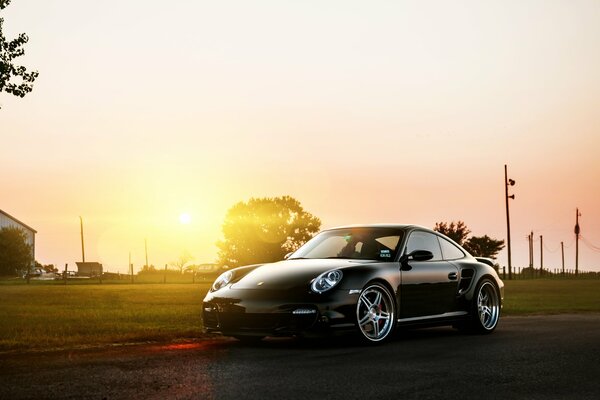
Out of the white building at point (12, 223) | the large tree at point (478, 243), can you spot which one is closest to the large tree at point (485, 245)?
the large tree at point (478, 243)

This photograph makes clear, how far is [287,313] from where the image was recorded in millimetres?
9172

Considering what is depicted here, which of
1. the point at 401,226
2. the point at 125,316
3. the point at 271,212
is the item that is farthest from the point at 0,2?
the point at 271,212

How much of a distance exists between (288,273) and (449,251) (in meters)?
2.93

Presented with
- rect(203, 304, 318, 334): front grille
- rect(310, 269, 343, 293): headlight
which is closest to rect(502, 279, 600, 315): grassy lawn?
rect(310, 269, 343, 293): headlight

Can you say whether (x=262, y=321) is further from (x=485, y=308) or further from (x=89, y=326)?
(x=89, y=326)

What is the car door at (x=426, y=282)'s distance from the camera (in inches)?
407

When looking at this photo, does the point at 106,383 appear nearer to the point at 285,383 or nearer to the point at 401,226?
the point at 285,383

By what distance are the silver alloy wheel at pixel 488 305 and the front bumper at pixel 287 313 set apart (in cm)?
295

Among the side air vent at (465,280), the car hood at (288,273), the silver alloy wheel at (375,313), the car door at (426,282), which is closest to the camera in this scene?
the car hood at (288,273)

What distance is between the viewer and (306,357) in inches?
335

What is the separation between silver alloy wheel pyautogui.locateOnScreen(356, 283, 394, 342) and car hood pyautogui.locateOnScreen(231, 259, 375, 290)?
0.40m

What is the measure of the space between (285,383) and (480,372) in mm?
1931

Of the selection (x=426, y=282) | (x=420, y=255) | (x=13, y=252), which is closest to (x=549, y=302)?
(x=426, y=282)

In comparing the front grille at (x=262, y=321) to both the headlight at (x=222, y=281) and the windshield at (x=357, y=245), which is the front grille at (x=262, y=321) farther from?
the windshield at (x=357, y=245)
